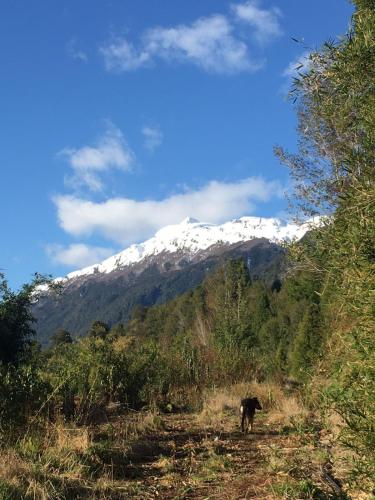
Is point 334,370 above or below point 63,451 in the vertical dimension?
above

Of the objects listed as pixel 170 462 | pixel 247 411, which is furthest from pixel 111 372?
pixel 170 462

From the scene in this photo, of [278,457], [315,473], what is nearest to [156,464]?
[278,457]

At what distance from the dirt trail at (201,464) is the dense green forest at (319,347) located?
4.30 ft

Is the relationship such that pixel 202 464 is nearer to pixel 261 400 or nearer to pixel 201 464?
pixel 201 464

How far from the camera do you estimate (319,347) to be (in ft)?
33.2

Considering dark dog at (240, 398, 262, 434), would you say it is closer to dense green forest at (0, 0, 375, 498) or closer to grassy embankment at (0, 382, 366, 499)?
grassy embankment at (0, 382, 366, 499)

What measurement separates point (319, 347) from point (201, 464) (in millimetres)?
4009

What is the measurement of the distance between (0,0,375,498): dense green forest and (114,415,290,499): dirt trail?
1311 millimetres

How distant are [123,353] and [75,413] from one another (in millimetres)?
4766

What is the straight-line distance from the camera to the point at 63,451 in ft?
21.8

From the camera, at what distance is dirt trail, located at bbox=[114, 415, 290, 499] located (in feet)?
19.9

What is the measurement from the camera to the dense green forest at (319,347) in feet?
14.2

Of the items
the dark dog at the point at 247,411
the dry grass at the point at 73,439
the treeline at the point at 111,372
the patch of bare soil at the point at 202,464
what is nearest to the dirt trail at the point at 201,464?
the patch of bare soil at the point at 202,464

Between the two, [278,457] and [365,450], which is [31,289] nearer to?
[278,457]
